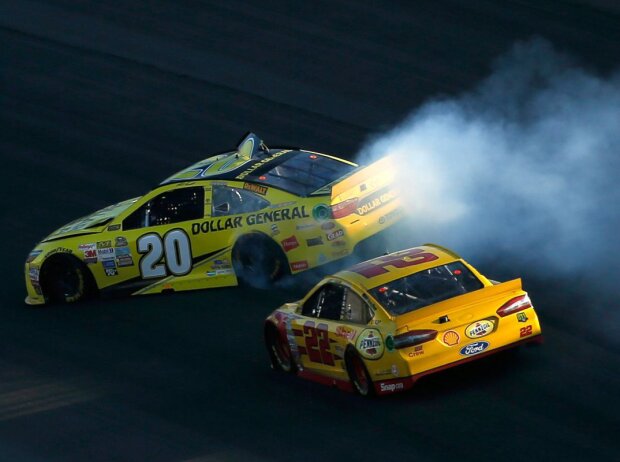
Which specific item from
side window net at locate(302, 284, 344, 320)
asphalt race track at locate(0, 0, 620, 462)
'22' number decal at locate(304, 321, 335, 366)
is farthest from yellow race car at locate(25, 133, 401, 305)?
'22' number decal at locate(304, 321, 335, 366)

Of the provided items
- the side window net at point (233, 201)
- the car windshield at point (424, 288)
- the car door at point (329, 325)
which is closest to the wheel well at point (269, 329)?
the car door at point (329, 325)

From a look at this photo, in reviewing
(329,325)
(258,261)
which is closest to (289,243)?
(258,261)

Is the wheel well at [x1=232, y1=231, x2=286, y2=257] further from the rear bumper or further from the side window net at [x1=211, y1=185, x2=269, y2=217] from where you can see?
the rear bumper

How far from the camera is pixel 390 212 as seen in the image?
47.0 feet

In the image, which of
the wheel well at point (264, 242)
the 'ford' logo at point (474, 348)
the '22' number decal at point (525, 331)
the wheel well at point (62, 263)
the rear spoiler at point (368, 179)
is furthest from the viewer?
the wheel well at point (62, 263)

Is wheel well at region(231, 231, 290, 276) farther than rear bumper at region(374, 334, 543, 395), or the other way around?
wheel well at region(231, 231, 290, 276)

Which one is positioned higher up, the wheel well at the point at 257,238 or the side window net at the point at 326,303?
the wheel well at the point at 257,238

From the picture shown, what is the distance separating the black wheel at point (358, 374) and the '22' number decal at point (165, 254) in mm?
3979

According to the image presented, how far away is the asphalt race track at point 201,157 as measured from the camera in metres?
10.5

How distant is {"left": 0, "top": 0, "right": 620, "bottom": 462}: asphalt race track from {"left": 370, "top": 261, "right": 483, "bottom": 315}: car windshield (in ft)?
2.52

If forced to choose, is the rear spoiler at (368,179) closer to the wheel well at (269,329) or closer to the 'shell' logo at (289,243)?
the 'shell' logo at (289,243)

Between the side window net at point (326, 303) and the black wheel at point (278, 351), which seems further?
the black wheel at point (278, 351)

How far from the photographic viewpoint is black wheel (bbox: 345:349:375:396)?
433 inches

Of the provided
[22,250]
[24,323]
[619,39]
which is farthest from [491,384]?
[619,39]
